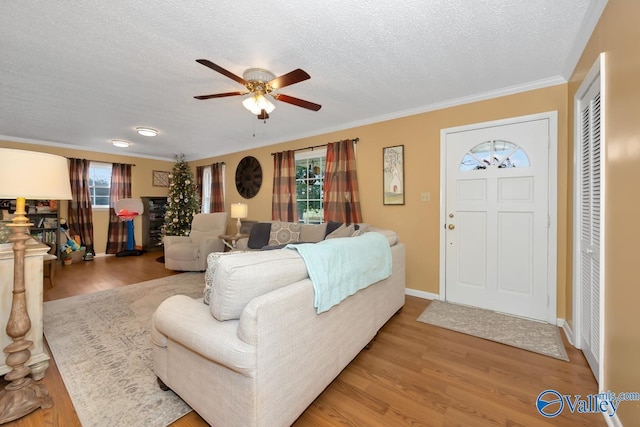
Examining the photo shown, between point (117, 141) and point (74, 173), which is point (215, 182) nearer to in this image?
point (117, 141)

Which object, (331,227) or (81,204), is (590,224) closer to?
(331,227)

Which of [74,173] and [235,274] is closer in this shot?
[235,274]

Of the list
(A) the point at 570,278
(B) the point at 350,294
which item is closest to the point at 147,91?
(B) the point at 350,294

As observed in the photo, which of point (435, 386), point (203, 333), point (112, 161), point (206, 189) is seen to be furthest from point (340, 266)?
point (112, 161)

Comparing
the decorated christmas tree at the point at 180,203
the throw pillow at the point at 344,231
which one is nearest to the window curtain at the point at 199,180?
the decorated christmas tree at the point at 180,203

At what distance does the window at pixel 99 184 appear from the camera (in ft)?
18.6

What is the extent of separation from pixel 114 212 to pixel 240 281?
625cm

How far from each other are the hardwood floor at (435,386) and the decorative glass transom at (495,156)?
69.8 inches

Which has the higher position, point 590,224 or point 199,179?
point 199,179

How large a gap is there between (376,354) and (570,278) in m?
1.89

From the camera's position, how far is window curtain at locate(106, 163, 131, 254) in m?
5.81

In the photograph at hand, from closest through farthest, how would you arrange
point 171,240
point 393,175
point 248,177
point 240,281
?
point 240,281 < point 393,175 < point 171,240 < point 248,177

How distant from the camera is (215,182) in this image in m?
6.05

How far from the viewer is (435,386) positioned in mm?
1719
